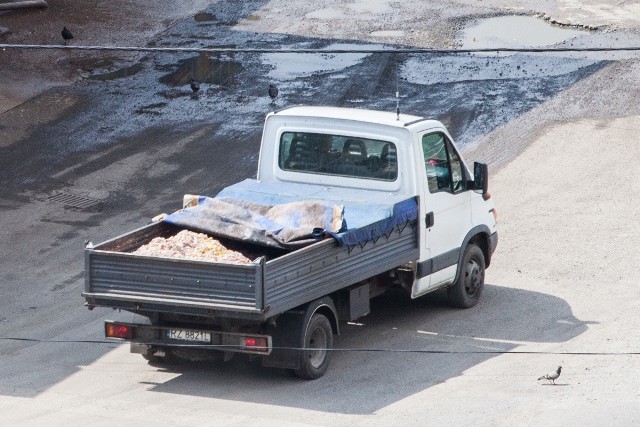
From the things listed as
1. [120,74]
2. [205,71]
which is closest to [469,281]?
[205,71]

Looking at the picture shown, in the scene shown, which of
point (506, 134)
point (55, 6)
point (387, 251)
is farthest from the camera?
point (55, 6)

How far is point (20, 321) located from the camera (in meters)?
15.8

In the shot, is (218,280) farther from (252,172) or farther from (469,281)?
(252,172)

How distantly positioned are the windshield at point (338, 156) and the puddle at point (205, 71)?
444 inches

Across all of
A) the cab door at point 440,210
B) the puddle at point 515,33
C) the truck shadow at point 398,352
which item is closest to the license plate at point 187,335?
the truck shadow at point 398,352

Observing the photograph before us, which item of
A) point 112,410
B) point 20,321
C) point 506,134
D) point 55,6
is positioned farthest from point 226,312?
point 55,6

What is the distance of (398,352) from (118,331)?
307cm

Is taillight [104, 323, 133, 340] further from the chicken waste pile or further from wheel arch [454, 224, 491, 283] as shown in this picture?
wheel arch [454, 224, 491, 283]

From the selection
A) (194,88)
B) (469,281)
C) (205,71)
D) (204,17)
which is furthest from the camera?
(204,17)

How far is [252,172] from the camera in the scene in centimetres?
2177

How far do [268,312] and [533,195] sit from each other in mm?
9100

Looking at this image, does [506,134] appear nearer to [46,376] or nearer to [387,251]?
[387,251]

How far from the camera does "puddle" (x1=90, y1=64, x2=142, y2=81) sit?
27047 millimetres

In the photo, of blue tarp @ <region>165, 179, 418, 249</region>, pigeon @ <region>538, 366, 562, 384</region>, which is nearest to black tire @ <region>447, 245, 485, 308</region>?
blue tarp @ <region>165, 179, 418, 249</region>
